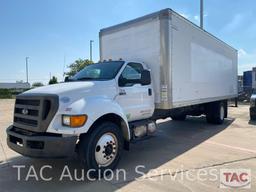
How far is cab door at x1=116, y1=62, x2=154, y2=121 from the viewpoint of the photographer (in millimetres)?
6306

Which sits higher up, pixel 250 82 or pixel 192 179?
pixel 250 82

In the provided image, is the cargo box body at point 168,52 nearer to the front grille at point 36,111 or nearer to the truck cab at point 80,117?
the truck cab at point 80,117

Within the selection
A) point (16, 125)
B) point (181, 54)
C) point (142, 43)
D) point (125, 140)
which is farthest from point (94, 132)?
point (181, 54)

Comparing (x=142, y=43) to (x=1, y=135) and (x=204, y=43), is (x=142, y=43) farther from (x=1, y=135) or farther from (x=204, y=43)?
(x=1, y=135)

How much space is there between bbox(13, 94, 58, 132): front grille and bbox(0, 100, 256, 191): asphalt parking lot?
3.33 feet

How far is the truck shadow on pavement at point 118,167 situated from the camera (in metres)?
4.95

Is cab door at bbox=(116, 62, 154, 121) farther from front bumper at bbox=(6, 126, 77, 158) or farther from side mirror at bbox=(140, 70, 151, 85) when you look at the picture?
front bumper at bbox=(6, 126, 77, 158)

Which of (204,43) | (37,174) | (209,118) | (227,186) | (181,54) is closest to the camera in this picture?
(227,186)

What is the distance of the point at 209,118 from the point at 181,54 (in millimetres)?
4936

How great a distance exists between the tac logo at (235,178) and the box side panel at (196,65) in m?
2.38

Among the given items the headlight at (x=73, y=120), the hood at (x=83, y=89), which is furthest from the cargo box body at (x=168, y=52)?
the headlight at (x=73, y=120)

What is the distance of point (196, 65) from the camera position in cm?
920

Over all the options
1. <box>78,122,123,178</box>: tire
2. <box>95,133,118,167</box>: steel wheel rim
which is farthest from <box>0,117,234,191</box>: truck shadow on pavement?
<box>95,133,118,167</box>: steel wheel rim

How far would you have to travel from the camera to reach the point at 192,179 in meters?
5.16
